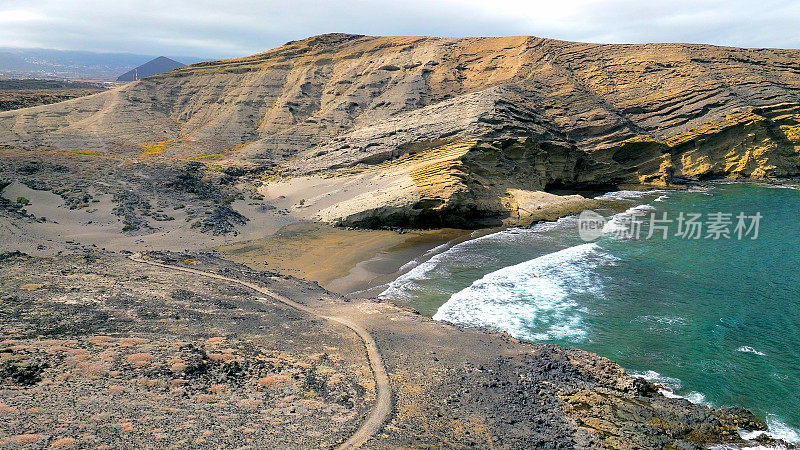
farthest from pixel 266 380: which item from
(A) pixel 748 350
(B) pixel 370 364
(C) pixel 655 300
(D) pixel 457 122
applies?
(D) pixel 457 122

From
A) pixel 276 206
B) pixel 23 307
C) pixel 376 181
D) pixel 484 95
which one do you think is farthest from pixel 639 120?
pixel 23 307

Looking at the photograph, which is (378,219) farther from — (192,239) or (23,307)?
(23,307)

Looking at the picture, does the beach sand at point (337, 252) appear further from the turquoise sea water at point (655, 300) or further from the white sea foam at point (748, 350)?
the white sea foam at point (748, 350)

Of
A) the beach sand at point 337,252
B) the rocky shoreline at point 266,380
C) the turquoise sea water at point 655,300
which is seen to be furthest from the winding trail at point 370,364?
the turquoise sea water at point 655,300

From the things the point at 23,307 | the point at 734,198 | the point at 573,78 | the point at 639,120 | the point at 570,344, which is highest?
the point at 573,78

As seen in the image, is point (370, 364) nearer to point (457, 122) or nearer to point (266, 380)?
point (266, 380)

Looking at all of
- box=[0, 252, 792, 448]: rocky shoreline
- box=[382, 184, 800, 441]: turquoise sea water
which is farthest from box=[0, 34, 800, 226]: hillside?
box=[0, 252, 792, 448]: rocky shoreline
